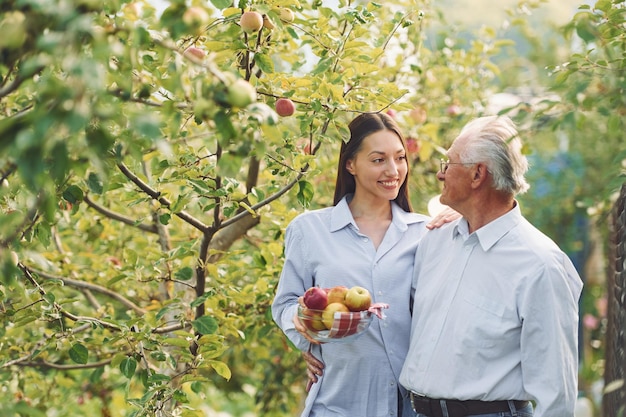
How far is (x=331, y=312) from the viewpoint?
235cm

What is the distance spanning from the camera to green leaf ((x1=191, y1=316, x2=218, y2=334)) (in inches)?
107

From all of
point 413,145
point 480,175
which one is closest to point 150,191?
point 480,175

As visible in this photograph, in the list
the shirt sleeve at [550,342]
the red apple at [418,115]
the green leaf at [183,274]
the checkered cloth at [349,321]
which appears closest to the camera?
the shirt sleeve at [550,342]

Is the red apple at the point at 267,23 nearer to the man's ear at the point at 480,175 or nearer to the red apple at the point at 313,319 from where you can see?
the man's ear at the point at 480,175

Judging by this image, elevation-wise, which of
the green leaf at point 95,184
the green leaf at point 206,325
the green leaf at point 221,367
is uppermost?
the green leaf at point 95,184

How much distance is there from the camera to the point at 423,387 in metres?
2.39

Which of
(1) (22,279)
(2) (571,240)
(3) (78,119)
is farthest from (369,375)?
(2) (571,240)

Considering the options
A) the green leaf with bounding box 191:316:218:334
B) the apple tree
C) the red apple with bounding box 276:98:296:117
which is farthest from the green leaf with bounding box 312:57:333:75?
the green leaf with bounding box 191:316:218:334

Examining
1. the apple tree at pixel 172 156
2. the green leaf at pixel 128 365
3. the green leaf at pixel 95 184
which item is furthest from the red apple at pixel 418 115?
the green leaf at pixel 95 184

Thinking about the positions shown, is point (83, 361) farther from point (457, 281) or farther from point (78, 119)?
point (78, 119)

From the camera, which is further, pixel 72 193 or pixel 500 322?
pixel 72 193

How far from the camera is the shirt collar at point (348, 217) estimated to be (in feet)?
9.16

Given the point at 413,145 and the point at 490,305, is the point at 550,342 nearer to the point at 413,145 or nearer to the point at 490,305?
the point at 490,305

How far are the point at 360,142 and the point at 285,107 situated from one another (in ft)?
1.22
